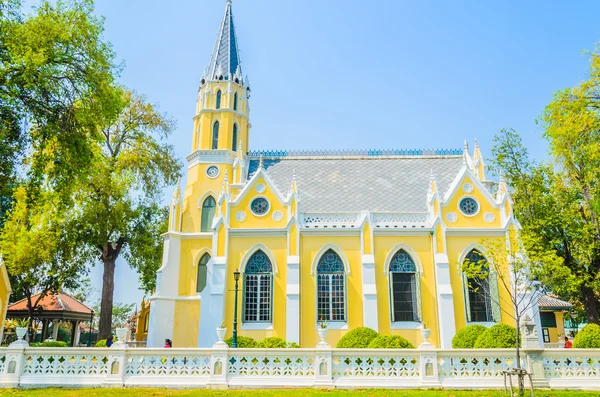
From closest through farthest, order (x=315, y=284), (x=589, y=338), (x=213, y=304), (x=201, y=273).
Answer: (x=589, y=338) < (x=213, y=304) < (x=315, y=284) < (x=201, y=273)

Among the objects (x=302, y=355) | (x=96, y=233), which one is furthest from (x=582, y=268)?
(x=96, y=233)

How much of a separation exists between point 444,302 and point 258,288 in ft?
29.3

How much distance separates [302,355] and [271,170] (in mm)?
16642

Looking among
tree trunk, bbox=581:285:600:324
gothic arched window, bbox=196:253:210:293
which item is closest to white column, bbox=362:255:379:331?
gothic arched window, bbox=196:253:210:293

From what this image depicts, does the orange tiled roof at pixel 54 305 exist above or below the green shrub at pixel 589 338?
above

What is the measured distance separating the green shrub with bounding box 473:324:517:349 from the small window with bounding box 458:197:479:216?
7477 millimetres

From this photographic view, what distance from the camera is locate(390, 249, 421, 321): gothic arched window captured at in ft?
72.2

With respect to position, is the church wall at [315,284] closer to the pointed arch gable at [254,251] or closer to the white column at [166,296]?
the pointed arch gable at [254,251]

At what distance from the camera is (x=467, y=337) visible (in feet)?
61.1

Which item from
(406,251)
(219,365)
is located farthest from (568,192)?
(219,365)

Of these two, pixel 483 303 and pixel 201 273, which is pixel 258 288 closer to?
pixel 201 273

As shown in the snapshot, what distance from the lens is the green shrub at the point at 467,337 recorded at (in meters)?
18.5

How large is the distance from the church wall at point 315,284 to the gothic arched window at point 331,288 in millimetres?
260

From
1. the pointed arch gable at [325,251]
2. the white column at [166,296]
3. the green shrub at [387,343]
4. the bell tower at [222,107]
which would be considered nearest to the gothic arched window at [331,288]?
the pointed arch gable at [325,251]
